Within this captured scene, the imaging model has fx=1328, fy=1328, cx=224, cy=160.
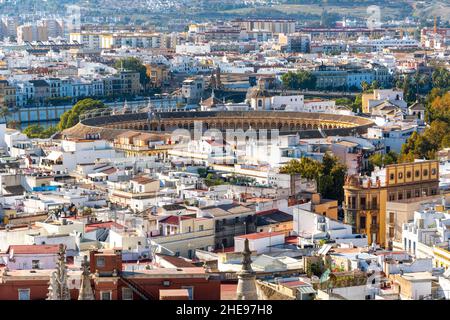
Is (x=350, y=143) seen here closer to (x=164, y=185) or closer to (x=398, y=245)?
(x=164, y=185)

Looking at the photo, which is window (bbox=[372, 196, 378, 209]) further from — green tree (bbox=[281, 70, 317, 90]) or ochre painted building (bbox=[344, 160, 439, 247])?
green tree (bbox=[281, 70, 317, 90])

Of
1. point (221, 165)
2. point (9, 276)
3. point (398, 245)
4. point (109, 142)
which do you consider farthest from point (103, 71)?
Answer: point (9, 276)

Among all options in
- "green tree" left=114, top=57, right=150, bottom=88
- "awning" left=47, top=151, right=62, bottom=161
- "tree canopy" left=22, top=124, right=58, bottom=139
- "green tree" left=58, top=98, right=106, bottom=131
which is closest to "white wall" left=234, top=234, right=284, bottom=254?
"awning" left=47, top=151, right=62, bottom=161

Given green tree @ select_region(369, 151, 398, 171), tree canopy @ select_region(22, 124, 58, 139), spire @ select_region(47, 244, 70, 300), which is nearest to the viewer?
spire @ select_region(47, 244, 70, 300)

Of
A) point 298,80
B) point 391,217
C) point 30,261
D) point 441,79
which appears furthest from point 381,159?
point 298,80

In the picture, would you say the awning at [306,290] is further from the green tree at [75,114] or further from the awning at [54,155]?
the green tree at [75,114]

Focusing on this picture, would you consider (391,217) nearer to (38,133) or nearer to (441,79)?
(38,133)

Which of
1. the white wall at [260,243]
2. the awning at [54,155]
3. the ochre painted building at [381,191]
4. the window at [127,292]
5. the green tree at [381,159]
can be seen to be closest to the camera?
the window at [127,292]

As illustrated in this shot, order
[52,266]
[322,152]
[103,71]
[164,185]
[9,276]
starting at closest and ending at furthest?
[9,276] → [52,266] → [164,185] → [322,152] → [103,71]

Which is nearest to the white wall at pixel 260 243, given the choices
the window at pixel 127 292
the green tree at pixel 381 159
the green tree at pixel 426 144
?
the window at pixel 127 292
